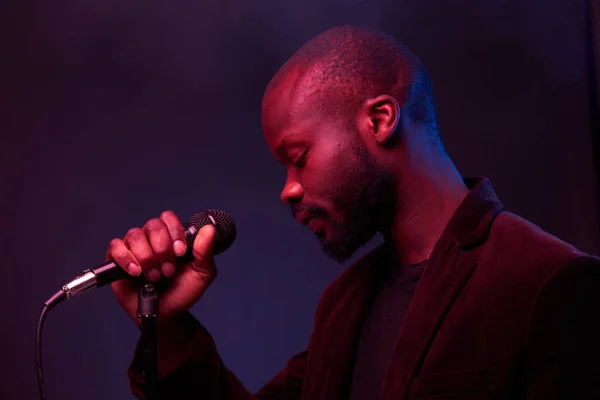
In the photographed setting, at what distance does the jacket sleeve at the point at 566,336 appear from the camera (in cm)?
108

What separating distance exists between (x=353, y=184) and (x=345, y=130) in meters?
0.14

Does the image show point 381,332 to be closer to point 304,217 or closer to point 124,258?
point 304,217

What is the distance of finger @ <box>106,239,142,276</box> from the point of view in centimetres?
134

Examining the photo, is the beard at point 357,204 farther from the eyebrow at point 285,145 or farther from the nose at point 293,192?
the eyebrow at point 285,145

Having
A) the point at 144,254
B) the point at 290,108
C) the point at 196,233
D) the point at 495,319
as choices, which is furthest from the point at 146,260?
the point at 495,319

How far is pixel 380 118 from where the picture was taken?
1.50 metres

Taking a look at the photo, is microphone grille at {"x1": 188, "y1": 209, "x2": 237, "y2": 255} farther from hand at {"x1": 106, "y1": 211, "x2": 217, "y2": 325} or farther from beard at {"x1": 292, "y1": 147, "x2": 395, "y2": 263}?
beard at {"x1": 292, "y1": 147, "x2": 395, "y2": 263}

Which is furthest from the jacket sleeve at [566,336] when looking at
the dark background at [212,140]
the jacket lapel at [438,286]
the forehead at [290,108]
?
the dark background at [212,140]

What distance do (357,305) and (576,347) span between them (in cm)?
66

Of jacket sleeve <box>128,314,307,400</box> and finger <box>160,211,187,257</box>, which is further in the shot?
jacket sleeve <box>128,314,307,400</box>

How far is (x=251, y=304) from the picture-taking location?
245 cm

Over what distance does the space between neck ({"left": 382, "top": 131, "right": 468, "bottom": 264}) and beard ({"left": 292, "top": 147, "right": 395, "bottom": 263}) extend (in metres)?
0.04

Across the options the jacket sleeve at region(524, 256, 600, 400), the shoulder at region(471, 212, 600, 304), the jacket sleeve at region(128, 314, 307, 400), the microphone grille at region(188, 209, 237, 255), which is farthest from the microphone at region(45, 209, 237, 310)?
the jacket sleeve at region(524, 256, 600, 400)

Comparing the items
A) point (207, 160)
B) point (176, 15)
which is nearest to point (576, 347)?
point (207, 160)
